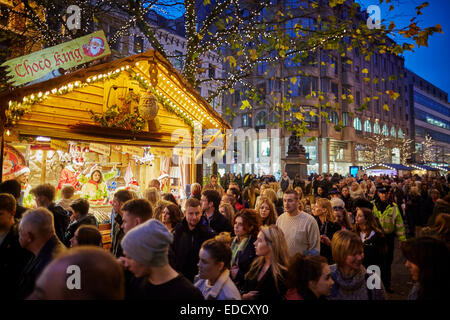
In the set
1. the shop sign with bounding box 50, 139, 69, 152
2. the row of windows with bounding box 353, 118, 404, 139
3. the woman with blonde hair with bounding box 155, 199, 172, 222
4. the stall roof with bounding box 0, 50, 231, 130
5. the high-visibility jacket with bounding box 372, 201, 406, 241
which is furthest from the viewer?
the row of windows with bounding box 353, 118, 404, 139

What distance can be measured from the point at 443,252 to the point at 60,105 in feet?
23.8

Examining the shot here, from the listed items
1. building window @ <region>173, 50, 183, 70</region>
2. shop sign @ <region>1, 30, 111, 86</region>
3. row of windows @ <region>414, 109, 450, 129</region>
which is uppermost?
row of windows @ <region>414, 109, 450, 129</region>

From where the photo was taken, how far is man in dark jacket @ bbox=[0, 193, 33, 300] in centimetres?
303

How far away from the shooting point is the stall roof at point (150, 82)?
18.2ft

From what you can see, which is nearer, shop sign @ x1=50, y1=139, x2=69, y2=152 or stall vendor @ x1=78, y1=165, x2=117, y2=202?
shop sign @ x1=50, y1=139, x2=69, y2=152

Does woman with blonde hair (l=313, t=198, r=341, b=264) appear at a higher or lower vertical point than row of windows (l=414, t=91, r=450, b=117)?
lower

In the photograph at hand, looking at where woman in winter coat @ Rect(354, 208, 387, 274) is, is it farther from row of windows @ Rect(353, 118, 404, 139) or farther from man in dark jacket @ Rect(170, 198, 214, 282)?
row of windows @ Rect(353, 118, 404, 139)

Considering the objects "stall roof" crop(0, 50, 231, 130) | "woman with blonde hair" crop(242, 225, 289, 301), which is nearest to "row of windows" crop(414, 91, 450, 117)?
"stall roof" crop(0, 50, 231, 130)

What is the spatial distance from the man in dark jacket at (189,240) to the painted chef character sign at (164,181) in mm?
5285

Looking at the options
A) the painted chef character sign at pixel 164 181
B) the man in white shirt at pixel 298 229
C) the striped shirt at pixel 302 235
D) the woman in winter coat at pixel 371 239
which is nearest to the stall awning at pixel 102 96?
the painted chef character sign at pixel 164 181

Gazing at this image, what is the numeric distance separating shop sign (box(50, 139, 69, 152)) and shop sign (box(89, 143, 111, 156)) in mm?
826

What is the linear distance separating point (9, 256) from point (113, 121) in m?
4.63

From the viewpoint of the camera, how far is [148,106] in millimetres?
7438

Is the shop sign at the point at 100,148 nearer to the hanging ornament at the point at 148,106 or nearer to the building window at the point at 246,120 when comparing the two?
the hanging ornament at the point at 148,106
